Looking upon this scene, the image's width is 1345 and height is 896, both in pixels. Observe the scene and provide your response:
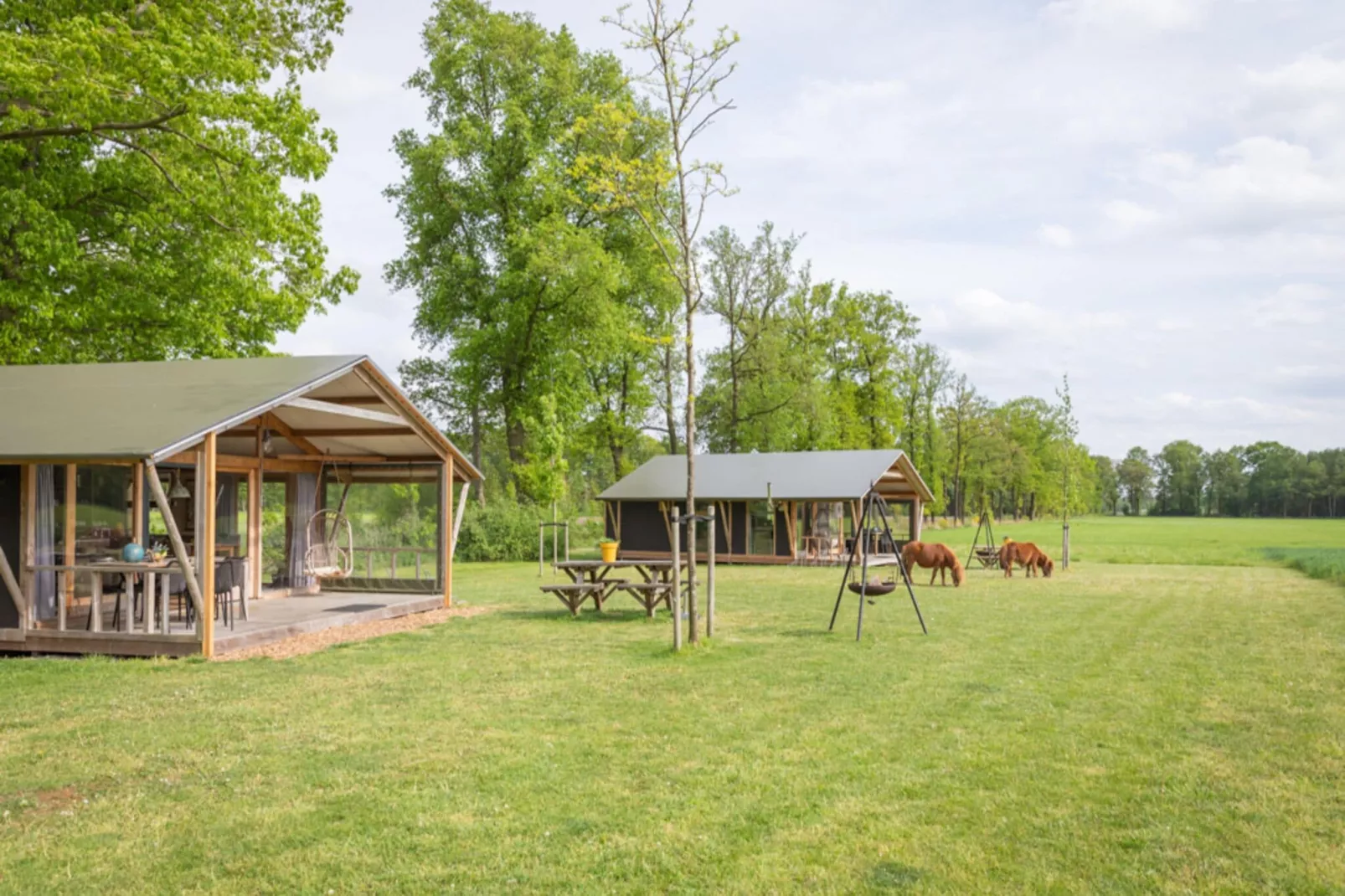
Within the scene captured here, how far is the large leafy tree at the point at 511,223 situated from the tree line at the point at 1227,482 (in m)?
93.5

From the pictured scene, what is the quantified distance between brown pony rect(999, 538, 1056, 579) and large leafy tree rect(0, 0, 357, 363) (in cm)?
1525

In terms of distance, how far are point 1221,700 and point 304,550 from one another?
13.4 meters

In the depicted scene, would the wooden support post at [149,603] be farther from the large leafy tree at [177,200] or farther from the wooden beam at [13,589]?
the large leafy tree at [177,200]

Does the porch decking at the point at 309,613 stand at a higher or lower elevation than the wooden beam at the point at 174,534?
lower

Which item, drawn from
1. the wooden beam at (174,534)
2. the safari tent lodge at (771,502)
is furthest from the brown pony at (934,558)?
the wooden beam at (174,534)

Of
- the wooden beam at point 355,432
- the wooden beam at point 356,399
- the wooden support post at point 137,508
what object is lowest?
the wooden support post at point 137,508

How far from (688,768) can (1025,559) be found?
58.5 ft

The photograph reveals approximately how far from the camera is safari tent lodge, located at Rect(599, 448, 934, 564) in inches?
1078

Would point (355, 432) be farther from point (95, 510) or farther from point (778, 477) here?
point (778, 477)

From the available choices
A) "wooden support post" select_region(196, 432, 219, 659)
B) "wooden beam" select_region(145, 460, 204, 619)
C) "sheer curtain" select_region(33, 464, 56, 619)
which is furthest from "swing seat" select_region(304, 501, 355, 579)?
"wooden beam" select_region(145, 460, 204, 619)

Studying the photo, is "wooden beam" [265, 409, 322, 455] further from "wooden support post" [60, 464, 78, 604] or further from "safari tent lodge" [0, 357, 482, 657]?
"wooden support post" [60, 464, 78, 604]

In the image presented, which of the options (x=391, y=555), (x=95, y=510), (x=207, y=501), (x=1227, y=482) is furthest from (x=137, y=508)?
(x=1227, y=482)

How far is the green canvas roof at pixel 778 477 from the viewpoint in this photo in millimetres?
27000

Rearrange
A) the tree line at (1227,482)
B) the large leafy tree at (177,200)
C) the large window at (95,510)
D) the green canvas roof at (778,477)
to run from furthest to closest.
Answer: the tree line at (1227,482)
the green canvas roof at (778,477)
the large leafy tree at (177,200)
the large window at (95,510)
